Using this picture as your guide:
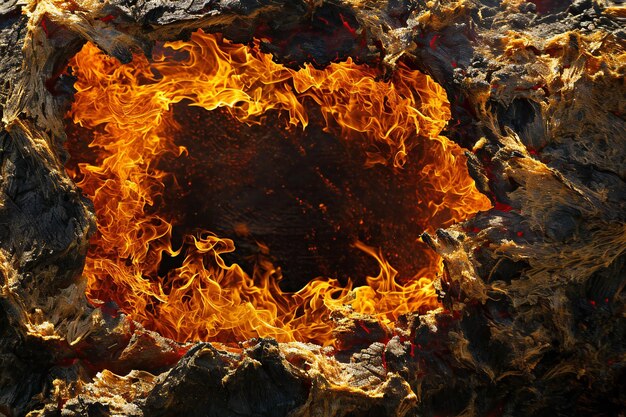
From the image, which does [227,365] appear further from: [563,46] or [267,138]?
[563,46]

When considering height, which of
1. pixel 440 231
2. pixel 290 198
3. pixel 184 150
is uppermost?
pixel 440 231

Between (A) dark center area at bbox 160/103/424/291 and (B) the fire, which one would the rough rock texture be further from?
(A) dark center area at bbox 160/103/424/291

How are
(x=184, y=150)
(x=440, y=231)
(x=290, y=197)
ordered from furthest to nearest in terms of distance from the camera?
(x=290, y=197), (x=184, y=150), (x=440, y=231)

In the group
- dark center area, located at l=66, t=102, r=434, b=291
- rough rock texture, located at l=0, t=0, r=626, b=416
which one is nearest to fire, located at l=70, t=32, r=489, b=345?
dark center area, located at l=66, t=102, r=434, b=291

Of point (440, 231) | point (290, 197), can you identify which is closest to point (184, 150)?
point (290, 197)

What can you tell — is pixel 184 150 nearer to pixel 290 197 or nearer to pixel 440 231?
pixel 290 197

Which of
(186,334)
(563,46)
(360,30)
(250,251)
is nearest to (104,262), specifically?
(186,334)

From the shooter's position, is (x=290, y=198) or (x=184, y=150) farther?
(x=290, y=198)
